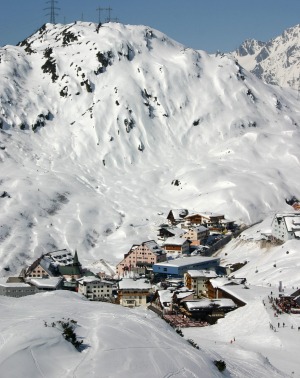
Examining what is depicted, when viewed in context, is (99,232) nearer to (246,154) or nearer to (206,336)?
(246,154)

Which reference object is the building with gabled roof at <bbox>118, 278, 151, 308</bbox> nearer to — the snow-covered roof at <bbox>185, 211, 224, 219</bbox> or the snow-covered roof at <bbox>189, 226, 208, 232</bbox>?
the snow-covered roof at <bbox>189, 226, 208, 232</bbox>

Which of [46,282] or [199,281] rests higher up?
[199,281]

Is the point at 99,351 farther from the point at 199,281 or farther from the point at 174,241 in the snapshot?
the point at 174,241

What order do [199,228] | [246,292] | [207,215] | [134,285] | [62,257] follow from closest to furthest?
[246,292] < [134,285] < [62,257] < [199,228] < [207,215]

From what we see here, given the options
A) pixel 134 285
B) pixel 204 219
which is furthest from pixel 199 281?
pixel 204 219

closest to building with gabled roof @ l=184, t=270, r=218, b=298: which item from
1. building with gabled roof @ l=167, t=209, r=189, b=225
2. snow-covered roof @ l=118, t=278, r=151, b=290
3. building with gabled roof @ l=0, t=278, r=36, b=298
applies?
snow-covered roof @ l=118, t=278, r=151, b=290

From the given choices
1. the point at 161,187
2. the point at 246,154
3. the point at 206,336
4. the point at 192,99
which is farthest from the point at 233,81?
the point at 206,336

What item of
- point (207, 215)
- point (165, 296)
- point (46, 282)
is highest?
point (207, 215)
